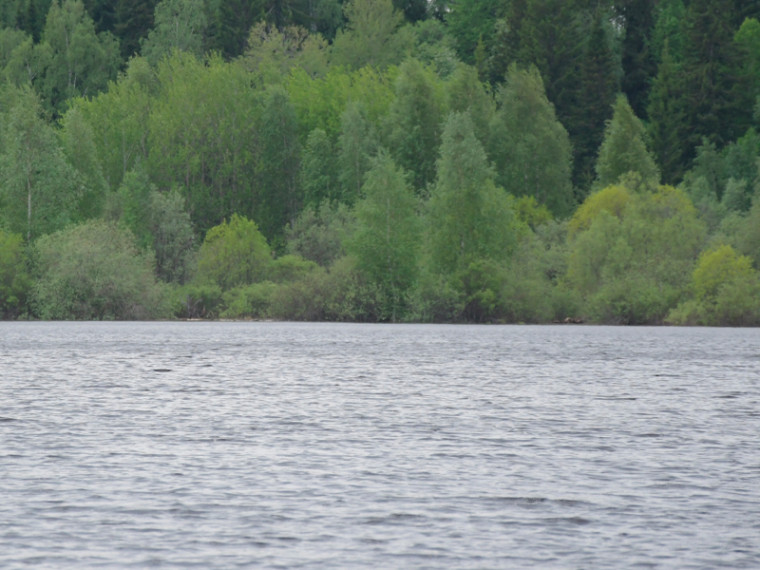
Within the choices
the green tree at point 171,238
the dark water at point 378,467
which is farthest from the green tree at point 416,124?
the dark water at point 378,467

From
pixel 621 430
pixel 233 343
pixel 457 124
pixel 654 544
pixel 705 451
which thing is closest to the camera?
pixel 654 544

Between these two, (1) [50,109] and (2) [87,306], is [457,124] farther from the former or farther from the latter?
(1) [50,109]

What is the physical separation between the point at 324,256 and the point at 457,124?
684 inches

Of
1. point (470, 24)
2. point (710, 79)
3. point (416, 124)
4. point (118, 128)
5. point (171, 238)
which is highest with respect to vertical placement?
point (470, 24)

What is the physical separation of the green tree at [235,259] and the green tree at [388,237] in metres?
10.4

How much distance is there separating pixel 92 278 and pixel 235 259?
15.9m

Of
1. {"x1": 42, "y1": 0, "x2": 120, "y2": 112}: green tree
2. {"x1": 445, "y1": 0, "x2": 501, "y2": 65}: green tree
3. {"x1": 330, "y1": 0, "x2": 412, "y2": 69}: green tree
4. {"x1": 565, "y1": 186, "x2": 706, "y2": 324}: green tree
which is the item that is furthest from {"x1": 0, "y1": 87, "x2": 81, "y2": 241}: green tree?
{"x1": 445, "y1": 0, "x2": 501, "y2": 65}: green tree

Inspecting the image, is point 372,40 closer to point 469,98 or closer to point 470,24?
point 470,24

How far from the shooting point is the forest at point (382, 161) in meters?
101

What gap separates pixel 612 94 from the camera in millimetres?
142250

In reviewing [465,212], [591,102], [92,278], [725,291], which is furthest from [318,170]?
[725,291]

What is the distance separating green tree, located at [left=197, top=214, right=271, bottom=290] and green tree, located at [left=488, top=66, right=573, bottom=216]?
2910 cm

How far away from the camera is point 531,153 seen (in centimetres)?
13062

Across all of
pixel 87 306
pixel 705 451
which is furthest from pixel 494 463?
pixel 87 306
